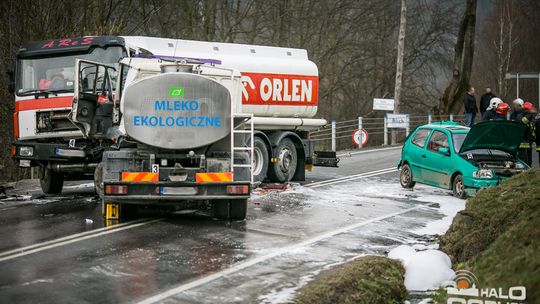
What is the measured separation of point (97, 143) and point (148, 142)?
12.5ft

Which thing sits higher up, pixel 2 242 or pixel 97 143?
pixel 97 143

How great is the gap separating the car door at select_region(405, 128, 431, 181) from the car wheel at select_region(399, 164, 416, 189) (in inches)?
7.6

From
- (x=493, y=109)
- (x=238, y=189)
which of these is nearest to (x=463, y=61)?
(x=493, y=109)

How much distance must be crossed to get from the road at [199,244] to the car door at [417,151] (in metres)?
0.71

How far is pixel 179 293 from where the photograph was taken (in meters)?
7.85

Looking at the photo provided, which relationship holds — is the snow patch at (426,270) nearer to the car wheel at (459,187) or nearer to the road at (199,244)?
the road at (199,244)

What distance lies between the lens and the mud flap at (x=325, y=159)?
21.8m

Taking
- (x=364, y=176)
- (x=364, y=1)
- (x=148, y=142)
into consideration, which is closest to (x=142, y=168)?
(x=148, y=142)

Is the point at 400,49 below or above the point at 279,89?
above

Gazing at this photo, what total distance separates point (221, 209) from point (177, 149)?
4.22 feet

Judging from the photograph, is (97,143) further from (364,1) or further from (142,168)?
(364,1)

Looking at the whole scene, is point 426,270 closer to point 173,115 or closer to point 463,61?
point 173,115

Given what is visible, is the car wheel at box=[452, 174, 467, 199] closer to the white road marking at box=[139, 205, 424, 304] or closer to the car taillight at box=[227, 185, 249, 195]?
the white road marking at box=[139, 205, 424, 304]

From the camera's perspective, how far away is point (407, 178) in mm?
18469
